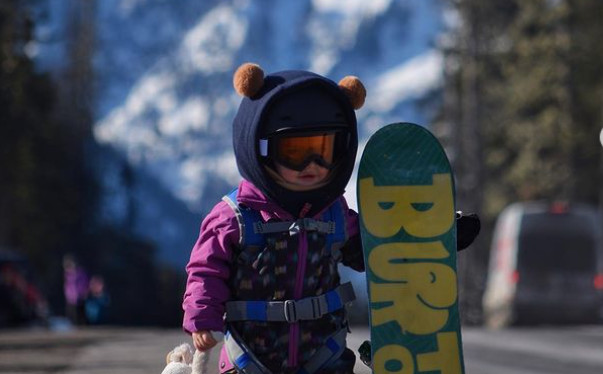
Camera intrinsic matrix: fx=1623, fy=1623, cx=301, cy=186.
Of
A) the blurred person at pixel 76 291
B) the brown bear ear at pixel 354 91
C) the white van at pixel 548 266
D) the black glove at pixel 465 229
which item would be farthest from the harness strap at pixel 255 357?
the blurred person at pixel 76 291

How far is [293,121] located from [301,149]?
12 centimetres

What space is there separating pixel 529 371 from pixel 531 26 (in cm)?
4081

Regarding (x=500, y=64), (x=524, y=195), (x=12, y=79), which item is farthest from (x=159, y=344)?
(x=500, y=64)

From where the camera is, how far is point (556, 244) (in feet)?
88.1

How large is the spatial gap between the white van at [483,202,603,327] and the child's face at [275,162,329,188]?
2011 centimetres

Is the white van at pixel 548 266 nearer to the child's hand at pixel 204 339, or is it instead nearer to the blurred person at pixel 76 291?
the blurred person at pixel 76 291

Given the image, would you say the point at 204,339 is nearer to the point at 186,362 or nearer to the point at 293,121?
the point at 186,362

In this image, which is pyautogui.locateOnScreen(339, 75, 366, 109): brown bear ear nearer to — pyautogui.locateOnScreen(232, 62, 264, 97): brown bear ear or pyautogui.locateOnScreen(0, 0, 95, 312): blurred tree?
pyautogui.locateOnScreen(232, 62, 264, 97): brown bear ear

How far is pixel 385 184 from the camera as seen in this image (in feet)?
22.2

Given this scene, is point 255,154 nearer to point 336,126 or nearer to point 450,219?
point 336,126

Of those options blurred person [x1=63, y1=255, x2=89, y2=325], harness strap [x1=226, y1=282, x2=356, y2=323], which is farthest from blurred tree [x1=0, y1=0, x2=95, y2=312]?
harness strap [x1=226, y1=282, x2=356, y2=323]

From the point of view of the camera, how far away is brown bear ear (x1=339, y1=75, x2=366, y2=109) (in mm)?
6703

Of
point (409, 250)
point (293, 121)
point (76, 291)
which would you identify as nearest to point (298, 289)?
point (409, 250)

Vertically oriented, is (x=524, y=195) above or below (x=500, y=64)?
below
